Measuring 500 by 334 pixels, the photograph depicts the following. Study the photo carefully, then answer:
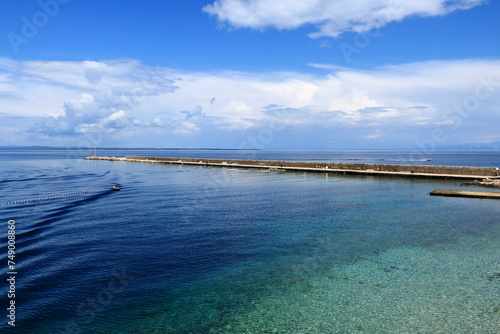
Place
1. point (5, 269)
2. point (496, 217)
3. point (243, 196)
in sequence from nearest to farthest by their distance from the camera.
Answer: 1. point (5, 269)
2. point (496, 217)
3. point (243, 196)

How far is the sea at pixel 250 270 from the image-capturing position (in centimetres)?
1041

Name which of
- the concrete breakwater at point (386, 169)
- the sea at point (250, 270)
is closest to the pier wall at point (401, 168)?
the concrete breakwater at point (386, 169)

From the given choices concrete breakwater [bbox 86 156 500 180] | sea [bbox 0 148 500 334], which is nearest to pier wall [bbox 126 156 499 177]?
concrete breakwater [bbox 86 156 500 180]

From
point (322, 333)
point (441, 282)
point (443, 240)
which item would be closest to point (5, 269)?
point (322, 333)

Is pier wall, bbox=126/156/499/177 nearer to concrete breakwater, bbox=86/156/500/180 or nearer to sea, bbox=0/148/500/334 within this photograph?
concrete breakwater, bbox=86/156/500/180

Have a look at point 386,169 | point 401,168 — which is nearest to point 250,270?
point 401,168

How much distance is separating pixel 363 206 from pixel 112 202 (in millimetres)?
25389

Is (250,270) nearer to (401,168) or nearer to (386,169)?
(401,168)

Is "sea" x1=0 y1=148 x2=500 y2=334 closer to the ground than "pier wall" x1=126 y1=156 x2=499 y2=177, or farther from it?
closer to the ground

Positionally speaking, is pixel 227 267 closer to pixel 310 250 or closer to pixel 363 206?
pixel 310 250

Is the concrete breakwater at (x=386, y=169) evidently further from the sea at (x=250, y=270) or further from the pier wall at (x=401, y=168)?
the sea at (x=250, y=270)

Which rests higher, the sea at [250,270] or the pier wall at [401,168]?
the pier wall at [401,168]

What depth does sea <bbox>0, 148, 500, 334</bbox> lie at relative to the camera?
10.4m

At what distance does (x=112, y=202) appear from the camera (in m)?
33.5
